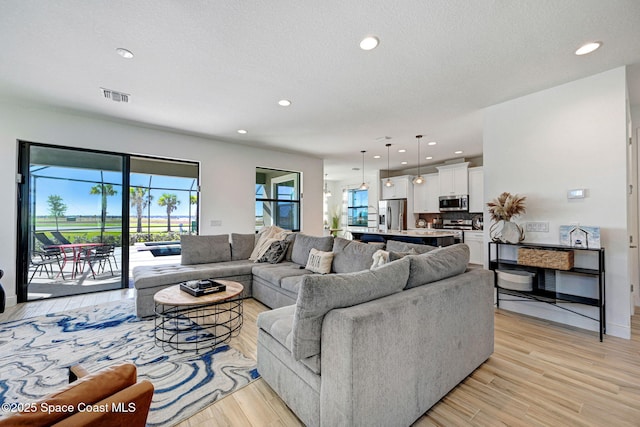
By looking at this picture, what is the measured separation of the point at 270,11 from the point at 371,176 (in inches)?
297

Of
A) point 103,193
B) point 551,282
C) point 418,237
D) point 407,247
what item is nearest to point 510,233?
point 551,282

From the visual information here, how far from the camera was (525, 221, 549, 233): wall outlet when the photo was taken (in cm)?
316

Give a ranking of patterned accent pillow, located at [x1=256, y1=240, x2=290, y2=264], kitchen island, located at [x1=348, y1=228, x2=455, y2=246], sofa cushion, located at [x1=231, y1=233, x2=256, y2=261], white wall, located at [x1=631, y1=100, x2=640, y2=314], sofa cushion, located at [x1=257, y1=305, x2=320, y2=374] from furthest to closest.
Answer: kitchen island, located at [x1=348, y1=228, x2=455, y2=246] → sofa cushion, located at [x1=231, y1=233, x2=256, y2=261] → patterned accent pillow, located at [x1=256, y1=240, x2=290, y2=264] → white wall, located at [x1=631, y1=100, x2=640, y2=314] → sofa cushion, located at [x1=257, y1=305, x2=320, y2=374]

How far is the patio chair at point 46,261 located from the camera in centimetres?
384

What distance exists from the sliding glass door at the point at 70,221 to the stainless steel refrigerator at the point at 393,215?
21.3 feet

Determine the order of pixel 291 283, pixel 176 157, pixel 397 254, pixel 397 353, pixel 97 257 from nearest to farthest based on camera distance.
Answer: pixel 397 353, pixel 397 254, pixel 291 283, pixel 97 257, pixel 176 157

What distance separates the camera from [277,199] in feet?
20.8

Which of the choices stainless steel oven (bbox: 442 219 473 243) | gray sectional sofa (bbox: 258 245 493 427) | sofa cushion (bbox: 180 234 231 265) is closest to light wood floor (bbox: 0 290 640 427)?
gray sectional sofa (bbox: 258 245 493 427)

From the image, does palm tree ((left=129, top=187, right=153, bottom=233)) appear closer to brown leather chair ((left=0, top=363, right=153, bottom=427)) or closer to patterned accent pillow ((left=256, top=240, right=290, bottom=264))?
patterned accent pillow ((left=256, top=240, right=290, bottom=264))

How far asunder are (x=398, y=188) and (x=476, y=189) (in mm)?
2223

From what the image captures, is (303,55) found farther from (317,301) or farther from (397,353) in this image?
(397,353)

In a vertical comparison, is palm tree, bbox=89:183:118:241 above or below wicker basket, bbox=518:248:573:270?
above

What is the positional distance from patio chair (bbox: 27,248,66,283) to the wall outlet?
657cm

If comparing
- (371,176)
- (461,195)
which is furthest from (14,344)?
(371,176)
